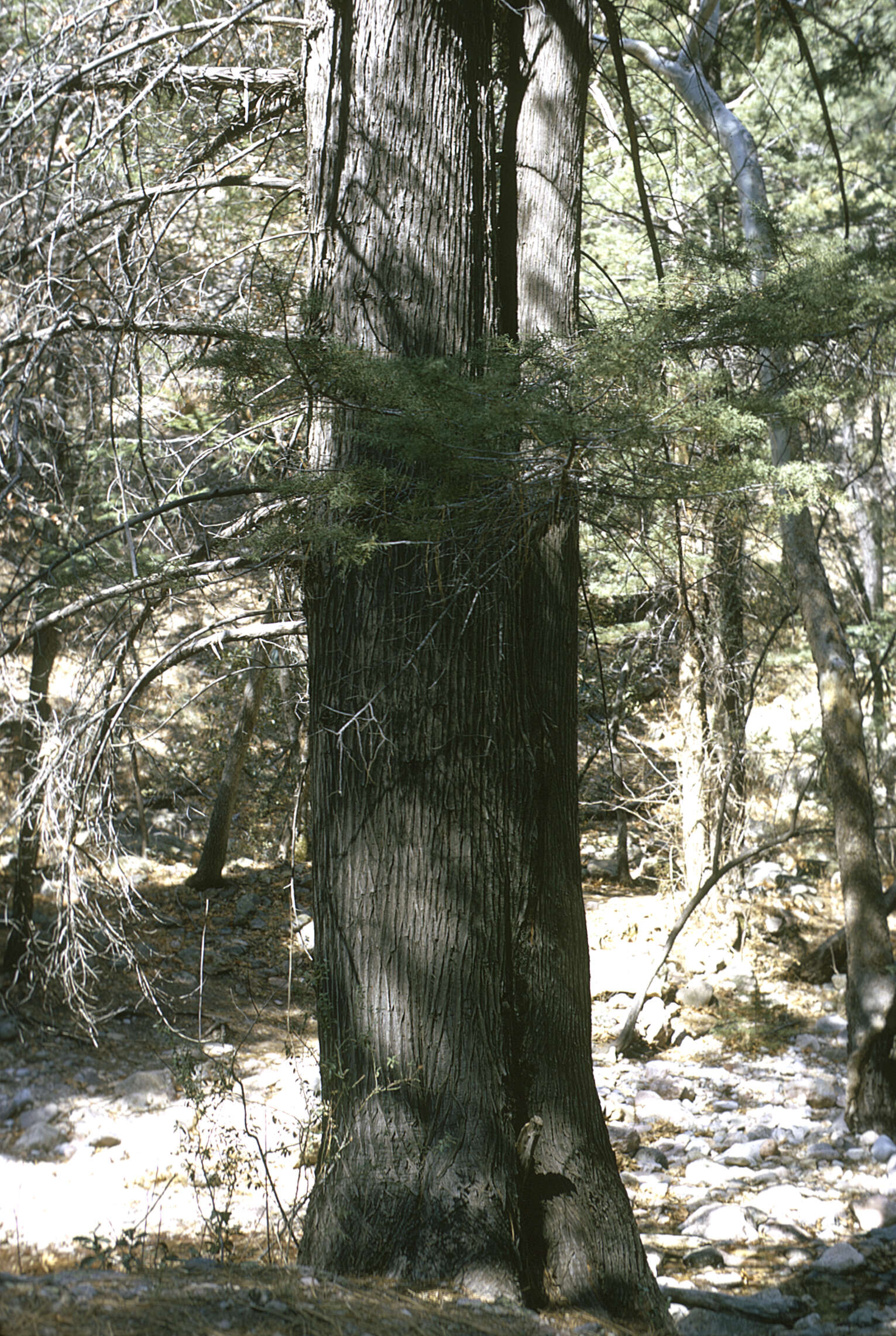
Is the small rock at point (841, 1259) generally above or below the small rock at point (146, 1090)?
below

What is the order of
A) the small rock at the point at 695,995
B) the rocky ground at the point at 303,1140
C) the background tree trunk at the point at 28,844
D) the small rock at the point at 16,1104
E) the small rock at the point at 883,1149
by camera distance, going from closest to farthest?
the rocky ground at the point at 303,1140 < the small rock at the point at 883,1149 < the small rock at the point at 16,1104 < the background tree trunk at the point at 28,844 < the small rock at the point at 695,995

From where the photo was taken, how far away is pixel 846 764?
709cm

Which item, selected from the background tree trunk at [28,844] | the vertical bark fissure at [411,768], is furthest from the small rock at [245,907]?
the vertical bark fissure at [411,768]

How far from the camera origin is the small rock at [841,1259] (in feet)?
16.0

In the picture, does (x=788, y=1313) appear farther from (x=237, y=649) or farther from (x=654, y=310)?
(x=237, y=649)

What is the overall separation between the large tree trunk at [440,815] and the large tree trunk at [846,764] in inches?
130

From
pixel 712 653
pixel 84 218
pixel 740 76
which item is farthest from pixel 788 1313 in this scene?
pixel 740 76

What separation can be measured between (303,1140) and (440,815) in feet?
3.76

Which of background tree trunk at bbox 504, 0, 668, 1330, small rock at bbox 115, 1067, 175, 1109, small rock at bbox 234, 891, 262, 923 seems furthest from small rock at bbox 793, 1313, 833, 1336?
small rock at bbox 234, 891, 262, 923

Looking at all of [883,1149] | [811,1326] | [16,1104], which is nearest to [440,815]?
[811,1326]

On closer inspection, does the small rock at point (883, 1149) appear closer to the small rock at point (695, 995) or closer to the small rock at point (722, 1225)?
the small rock at point (722, 1225)

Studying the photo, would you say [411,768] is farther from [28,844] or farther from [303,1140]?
[28,844]

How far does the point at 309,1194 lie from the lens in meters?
3.37

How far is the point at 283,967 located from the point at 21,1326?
7.50 meters
